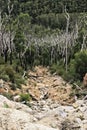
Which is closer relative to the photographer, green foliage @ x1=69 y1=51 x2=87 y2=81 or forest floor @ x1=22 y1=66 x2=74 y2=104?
forest floor @ x1=22 y1=66 x2=74 y2=104

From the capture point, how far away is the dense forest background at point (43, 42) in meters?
34.4

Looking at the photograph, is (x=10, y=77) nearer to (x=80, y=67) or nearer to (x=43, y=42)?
(x=80, y=67)

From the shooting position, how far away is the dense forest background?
34.4m

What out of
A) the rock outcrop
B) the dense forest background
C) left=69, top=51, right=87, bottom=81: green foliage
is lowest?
the dense forest background

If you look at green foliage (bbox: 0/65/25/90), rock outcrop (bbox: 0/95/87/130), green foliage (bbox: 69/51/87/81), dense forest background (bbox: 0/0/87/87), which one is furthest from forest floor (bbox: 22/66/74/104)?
rock outcrop (bbox: 0/95/87/130)

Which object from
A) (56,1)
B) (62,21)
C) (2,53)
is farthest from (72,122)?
(56,1)

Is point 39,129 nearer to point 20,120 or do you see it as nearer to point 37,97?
point 20,120

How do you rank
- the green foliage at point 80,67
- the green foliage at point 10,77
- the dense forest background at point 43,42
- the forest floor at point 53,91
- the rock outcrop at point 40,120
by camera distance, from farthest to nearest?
1. the dense forest background at point 43,42
2. the green foliage at point 80,67
3. the green foliage at point 10,77
4. the forest floor at point 53,91
5. the rock outcrop at point 40,120

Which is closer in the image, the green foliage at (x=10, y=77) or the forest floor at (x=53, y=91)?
the forest floor at (x=53, y=91)

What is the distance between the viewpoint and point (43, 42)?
228 ft

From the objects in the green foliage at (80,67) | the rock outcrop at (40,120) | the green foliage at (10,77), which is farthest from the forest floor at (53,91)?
the rock outcrop at (40,120)

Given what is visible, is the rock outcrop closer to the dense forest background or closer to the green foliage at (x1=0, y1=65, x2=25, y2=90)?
the green foliage at (x1=0, y1=65, x2=25, y2=90)

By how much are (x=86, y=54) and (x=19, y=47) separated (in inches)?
557

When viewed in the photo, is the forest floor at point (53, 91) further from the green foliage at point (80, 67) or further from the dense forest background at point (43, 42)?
the green foliage at point (80, 67)
